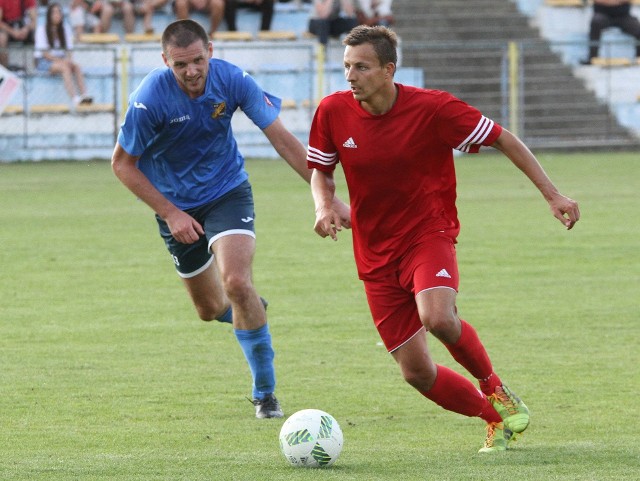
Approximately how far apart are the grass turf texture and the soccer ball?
0.23 feet

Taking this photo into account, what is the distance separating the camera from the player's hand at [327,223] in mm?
6074

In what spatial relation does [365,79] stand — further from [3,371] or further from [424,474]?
[3,371]

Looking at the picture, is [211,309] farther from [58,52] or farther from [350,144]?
[58,52]

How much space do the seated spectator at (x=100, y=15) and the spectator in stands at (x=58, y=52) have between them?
1.08 metres

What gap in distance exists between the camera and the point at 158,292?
11414 mm

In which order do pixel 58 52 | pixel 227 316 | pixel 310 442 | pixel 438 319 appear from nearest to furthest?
pixel 310 442 < pixel 438 319 < pixel 227 316 < pixel 58 52

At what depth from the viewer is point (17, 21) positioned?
27.2 metres

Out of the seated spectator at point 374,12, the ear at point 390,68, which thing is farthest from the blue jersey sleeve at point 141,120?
the seated spectator at point 374,12

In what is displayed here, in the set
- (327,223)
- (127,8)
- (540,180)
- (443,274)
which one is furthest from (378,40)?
(127,8)

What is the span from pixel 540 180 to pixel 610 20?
82.4ft

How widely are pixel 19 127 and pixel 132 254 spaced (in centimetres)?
1378

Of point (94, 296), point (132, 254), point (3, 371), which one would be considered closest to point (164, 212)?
point (3, 371)

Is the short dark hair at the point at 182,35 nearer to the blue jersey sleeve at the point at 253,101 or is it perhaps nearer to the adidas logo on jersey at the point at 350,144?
the blue jersey sleeve at the point at 253,101

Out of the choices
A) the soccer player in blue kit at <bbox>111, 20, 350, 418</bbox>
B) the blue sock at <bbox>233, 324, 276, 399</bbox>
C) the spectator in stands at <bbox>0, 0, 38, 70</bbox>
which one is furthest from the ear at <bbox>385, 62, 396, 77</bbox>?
the spectator in stands at <bbox>0, 0, 38, 70</bbox>
